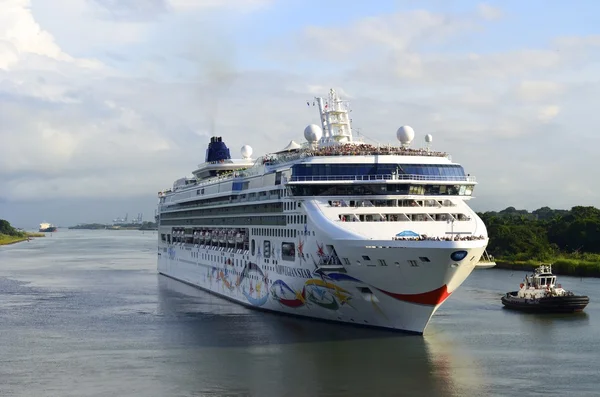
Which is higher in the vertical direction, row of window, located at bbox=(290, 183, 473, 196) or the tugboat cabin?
row of window, located at bbox=(290, 183, 473, 196)

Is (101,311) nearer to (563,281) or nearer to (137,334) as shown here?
(137,334)

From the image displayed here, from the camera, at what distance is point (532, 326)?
140ft

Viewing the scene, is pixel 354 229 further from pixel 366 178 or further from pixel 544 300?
pixel 544 300

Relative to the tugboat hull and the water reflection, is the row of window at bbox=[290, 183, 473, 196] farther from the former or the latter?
the tugboat hull

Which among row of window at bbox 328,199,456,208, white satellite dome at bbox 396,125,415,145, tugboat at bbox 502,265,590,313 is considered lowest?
tugboat at bbox 502,265,590,313

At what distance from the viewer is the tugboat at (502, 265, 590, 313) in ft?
158

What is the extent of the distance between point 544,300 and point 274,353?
73.6ft

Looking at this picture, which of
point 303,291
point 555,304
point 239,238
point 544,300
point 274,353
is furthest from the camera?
point 239,238

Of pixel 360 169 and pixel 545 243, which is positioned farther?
pixel 545 243

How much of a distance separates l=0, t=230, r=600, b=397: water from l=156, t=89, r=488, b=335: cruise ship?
1712 mm

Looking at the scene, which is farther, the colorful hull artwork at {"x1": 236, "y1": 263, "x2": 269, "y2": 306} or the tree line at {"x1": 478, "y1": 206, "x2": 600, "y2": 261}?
the tree line at {"x1": 478, "y1": 206, "x2": 600, "y2": 261}

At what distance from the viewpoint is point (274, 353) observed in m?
34.0

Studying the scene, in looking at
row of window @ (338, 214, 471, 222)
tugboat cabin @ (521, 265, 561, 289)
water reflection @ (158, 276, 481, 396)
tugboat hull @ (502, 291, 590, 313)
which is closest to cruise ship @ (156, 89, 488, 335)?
row of window @ (338, 214, 471, 222)

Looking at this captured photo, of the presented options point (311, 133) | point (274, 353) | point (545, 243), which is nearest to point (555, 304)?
point (311, 133)
